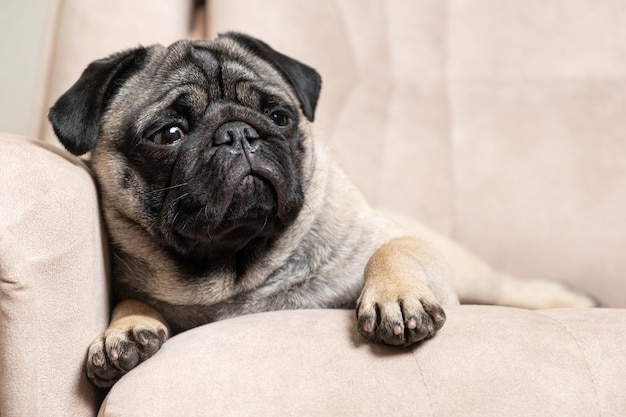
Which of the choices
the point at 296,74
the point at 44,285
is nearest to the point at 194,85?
the point at 296,74

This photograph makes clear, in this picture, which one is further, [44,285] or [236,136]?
[236,136]

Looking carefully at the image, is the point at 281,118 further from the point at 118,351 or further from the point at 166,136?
the point at 118,351

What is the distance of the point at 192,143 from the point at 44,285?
1.71ft

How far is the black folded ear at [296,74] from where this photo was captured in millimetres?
2043

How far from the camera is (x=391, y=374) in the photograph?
52.9 inches

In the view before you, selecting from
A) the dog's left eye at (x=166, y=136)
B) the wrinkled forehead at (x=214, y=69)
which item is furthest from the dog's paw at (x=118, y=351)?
the wrinkled forehead at (x=214, y=69)

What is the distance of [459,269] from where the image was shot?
2.52 m

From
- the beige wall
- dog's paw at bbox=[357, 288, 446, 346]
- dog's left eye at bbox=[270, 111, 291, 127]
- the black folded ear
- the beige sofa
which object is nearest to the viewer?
dog's paw at bbox=[357, 288, 446, 346]

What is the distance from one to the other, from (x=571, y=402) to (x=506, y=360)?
0.14 m

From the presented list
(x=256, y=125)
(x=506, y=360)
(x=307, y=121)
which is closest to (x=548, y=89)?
(x=307, y=121)

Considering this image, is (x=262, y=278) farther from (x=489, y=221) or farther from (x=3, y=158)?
(x=489, y=221)

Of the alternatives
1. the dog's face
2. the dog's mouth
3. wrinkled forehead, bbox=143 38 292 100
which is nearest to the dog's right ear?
the dog's face

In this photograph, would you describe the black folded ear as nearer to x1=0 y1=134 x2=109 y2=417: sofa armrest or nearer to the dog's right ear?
the dog's right ear

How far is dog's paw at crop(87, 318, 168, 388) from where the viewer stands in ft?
4.93
